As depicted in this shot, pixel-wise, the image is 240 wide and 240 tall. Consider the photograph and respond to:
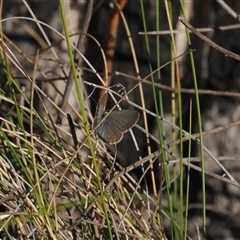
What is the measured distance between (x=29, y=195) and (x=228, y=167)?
53 centimetres

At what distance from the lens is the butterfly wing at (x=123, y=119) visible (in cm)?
92

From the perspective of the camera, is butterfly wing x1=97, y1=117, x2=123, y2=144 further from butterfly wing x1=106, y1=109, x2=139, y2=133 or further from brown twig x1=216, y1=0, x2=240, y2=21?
brown twig x1=216, y1=0, x2=240, y2=21

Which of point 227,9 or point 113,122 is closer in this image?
point 113,122

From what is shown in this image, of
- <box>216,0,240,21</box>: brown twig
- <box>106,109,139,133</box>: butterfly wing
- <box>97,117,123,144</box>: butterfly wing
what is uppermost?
<box>216,0,240,21</box>: brown twig

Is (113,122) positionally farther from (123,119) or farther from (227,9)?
(227,9)

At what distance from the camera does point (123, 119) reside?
94 centimetres

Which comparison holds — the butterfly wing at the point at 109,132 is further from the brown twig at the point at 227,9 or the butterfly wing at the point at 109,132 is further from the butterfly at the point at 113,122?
the brown twig at the point at 227,9

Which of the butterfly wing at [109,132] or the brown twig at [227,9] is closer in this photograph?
the butterfly wing at [109,132]

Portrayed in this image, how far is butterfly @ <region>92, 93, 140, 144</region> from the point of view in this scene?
3.04ft

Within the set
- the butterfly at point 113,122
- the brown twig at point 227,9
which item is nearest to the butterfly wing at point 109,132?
the butterfly at point 113,122

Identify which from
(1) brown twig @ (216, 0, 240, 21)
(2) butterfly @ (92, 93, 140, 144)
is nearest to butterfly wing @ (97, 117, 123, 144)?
(2) butterfly @ (92, 93, 140, 144)

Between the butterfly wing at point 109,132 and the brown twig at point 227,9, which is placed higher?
the brown twig at point 227,9

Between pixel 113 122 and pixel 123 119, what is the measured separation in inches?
0.8

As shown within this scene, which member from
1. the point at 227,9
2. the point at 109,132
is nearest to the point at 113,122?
the point at 109,132
